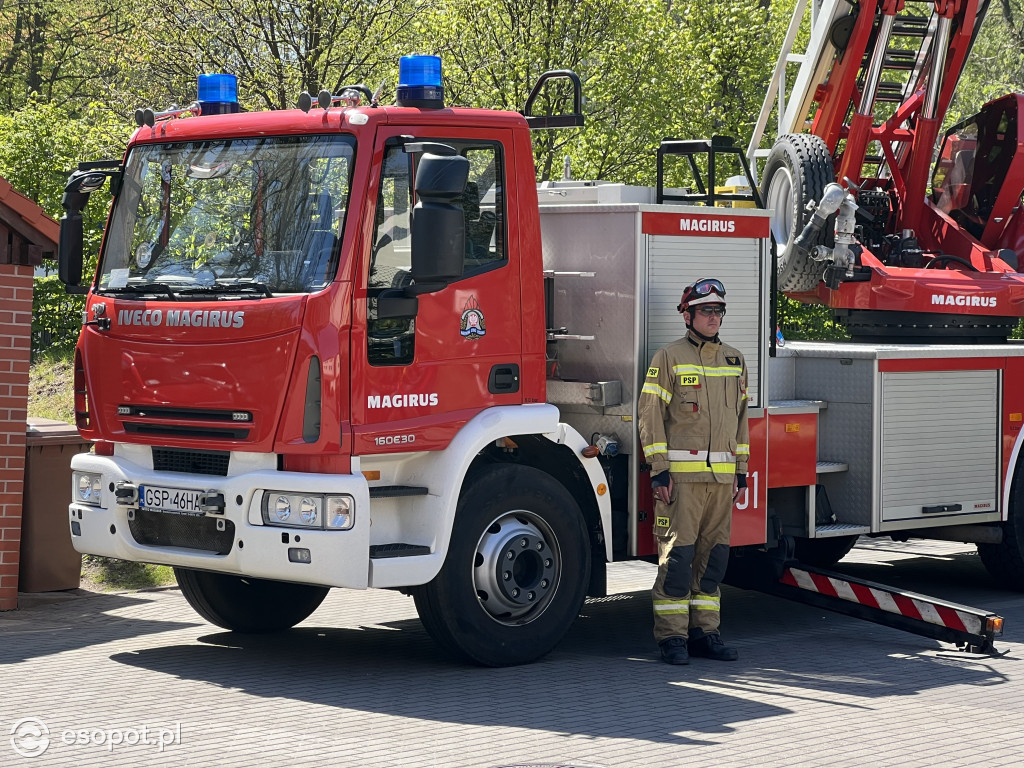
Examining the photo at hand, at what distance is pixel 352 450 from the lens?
6824 millimetres

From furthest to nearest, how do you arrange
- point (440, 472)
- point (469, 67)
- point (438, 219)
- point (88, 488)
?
point (469, 67), point (88, 488), point (440, 472), point (438, 219)

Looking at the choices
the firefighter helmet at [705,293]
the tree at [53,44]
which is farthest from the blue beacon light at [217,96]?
the tree at [53,44]

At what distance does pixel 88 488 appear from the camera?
754 centimetres

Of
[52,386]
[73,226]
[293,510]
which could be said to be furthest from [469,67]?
[293,510]

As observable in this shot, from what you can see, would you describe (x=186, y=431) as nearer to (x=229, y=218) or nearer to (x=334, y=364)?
(x=334, y=364)

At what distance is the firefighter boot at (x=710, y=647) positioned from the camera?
784 cm

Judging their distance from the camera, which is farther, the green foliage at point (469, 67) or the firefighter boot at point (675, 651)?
the green foliage at point (469, 67)

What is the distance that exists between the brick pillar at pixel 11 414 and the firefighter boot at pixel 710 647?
4268 millimetres

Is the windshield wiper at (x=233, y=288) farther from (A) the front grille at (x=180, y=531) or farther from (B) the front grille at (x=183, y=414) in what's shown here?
(A) the front grille at (x=180, y=531)

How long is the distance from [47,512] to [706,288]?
15.2 ft

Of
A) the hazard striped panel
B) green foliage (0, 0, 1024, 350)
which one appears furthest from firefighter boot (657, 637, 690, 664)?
green foliage (0, 0, 1024, 350)

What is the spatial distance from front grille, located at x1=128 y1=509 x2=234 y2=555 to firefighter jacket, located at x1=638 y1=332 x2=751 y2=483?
2.25 meters

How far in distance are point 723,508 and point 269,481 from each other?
2494 mm

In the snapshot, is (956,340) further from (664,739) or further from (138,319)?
(138,319)
